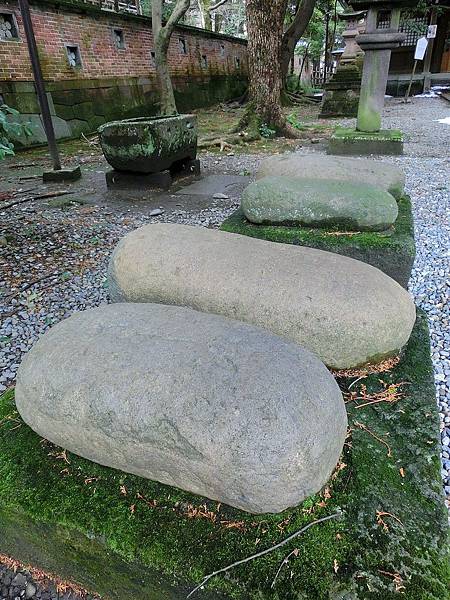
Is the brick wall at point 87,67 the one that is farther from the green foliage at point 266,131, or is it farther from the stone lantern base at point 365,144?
the stone lantern base at point 365,144

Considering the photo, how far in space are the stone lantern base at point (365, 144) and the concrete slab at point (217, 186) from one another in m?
1.50

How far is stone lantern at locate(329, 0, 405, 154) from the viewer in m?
4.91

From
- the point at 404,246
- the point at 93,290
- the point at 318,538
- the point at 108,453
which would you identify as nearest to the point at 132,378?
the point at 108,453

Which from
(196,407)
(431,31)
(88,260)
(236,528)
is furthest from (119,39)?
(236,528)

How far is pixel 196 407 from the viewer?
3.10 feet

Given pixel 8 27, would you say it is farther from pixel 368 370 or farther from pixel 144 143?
pixel 368 370

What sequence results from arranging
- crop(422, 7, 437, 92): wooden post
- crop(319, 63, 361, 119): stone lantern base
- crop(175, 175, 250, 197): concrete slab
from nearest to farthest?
1. crop(175, 175, 250, 197): concrete slab
2. crop(319, 63, 361, 119): stone lantern base
3. crop(422, 7, 437, 92): wooden post

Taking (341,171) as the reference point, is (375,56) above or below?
above

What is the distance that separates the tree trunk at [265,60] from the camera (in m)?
6.62

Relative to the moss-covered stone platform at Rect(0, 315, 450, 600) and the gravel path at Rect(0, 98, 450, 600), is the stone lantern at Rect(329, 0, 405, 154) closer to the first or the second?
the gravel path at Rect(0, 98, 450, 600)

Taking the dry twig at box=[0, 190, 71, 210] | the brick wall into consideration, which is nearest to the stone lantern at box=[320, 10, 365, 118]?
the brick wall

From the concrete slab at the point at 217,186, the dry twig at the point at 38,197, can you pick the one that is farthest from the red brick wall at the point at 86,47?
the concrete slab at the point at 217,186

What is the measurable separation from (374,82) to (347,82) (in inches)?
181

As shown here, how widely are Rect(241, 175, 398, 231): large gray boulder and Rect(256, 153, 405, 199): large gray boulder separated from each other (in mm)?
225
